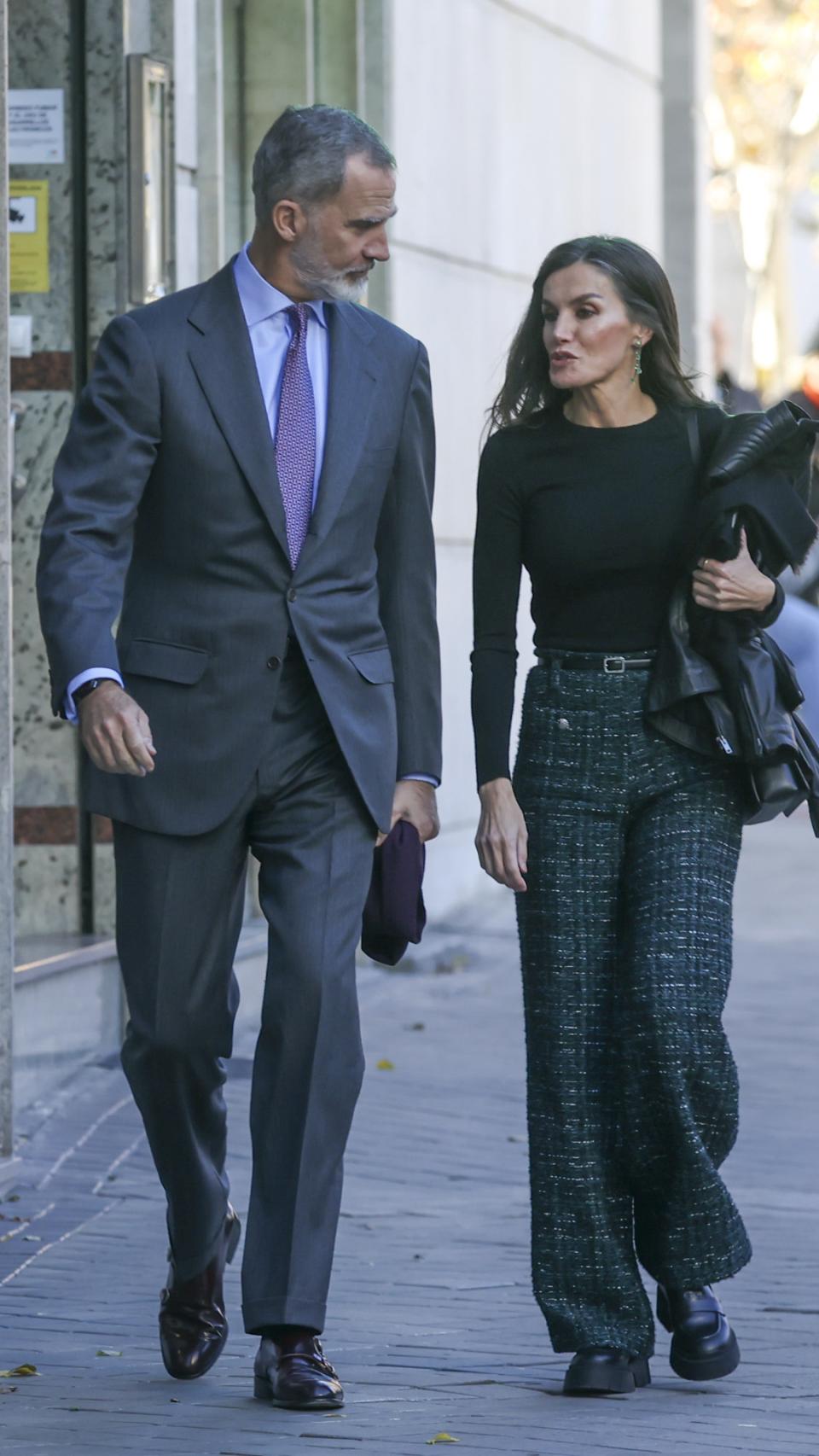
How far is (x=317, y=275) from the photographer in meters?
4.55

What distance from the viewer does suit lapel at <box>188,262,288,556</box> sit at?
447 cm

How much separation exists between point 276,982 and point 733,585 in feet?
3.22

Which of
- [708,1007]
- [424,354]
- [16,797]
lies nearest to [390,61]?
[16,797]

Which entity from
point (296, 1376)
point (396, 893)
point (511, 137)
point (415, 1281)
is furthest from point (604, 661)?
point (511, 137)

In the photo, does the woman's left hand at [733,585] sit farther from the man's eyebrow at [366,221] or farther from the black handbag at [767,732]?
the man's eyebrow at [366,221]

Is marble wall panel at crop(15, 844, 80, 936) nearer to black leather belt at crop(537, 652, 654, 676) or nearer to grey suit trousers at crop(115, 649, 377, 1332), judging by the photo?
grey suit trousers at crop(115, 649, 377, 1332)

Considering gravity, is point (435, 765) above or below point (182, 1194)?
above

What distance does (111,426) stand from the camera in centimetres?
442

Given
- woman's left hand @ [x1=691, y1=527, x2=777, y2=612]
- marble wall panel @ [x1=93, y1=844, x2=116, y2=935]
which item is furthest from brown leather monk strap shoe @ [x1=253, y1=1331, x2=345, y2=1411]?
marble wall panel @ [x1=93, y1=844, x2=116, y2=935]

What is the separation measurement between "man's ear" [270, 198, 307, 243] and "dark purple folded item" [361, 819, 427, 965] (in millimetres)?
976

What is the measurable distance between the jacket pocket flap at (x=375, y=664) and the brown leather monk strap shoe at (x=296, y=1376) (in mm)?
1054

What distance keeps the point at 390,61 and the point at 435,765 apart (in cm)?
594

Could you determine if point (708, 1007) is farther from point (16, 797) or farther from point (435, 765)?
point (16, 797)

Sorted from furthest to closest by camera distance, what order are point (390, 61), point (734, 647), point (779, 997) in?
point (390, 61)
point (779, 997)
point (734, 647)
